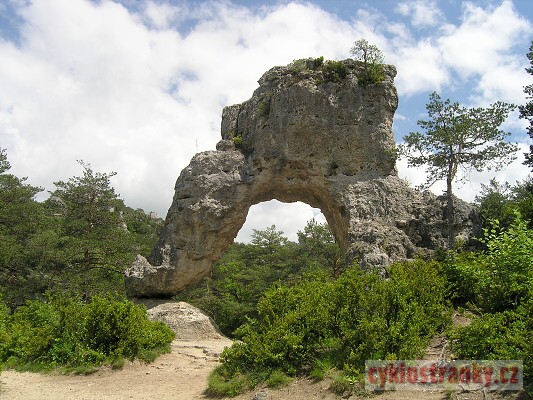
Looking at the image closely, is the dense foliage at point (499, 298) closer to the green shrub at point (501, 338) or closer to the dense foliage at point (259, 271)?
the green shrub at point (501, 338)

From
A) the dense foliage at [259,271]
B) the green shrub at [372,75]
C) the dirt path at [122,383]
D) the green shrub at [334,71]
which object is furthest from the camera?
the dense foliage at [259,271]

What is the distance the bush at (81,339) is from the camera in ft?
36.3

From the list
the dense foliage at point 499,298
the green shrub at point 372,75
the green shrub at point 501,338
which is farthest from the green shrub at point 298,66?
the green shrub at point 501,338

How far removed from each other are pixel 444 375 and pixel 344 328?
1.92 m

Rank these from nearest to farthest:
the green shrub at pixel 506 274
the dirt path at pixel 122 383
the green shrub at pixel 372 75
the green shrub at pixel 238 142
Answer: the green shrub at pixel 506 274, the dirt path at pixel 122 383, the green shrub at pixel 372 75, the green shrub at pixel 238 142

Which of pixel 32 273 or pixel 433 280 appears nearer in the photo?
pixel 433 280

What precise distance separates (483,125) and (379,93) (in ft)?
17.1

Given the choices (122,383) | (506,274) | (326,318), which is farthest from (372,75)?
(122,383)

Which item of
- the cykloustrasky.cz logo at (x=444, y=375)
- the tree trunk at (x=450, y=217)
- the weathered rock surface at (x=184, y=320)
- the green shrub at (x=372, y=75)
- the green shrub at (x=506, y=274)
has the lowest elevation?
the weathered rock surface at (x=184, y=320)

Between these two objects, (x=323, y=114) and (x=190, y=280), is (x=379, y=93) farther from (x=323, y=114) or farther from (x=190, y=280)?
(x=190, y=280)

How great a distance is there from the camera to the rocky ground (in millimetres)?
7457

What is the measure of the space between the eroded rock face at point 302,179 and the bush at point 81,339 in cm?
749

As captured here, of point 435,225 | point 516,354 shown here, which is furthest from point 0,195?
point 516,354

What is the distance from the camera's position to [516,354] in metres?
6.08
